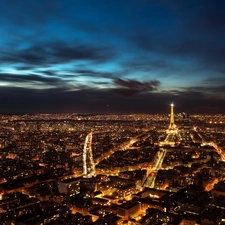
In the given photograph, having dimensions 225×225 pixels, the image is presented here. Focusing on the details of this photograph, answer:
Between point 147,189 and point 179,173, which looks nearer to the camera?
point 147,189

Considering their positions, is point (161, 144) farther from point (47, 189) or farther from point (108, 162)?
point (47, 189)

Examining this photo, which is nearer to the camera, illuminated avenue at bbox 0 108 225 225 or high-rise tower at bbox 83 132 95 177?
illuminated avenue at bbox 0 108 225 225

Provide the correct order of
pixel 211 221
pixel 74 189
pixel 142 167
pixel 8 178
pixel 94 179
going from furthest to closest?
pixel 142 167 < pixel 8 178 < pixel 94 179 < pixel 74 189 < pixel 211 221

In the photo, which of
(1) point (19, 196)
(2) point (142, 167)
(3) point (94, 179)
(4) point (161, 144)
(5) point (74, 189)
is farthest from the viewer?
(4) point (161, 144)

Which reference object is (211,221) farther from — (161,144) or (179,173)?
(161,144)

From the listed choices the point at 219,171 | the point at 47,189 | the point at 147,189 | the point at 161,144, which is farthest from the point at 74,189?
the point at 161,144

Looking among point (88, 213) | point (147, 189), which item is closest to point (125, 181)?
point (147, 189)

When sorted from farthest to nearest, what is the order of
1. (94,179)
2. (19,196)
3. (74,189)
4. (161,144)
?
(161,144) < (94,179) < (74,189) < (19,196)

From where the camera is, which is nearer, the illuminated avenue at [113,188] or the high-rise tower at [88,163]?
the illuminated avenue at [113,188]

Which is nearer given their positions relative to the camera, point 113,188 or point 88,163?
point 113,188
